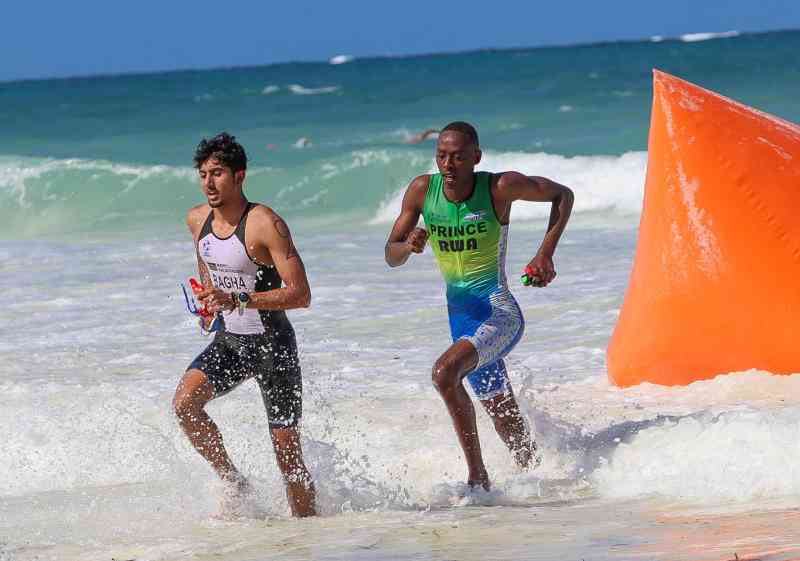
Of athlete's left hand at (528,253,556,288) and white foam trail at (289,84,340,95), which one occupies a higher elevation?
white foam trail at (289,84,340,95)

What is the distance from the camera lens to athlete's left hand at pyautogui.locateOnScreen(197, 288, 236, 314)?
4598 millimetres

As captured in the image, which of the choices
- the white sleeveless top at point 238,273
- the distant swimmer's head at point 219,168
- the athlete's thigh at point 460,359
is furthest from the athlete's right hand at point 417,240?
the distant swimmer's head at point 219,168

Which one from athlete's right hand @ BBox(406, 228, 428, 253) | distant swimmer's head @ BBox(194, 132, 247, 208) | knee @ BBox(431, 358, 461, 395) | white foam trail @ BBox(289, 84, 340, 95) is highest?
white foam trail @ BBox(289, 84, 340, 95)

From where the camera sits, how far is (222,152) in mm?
4797

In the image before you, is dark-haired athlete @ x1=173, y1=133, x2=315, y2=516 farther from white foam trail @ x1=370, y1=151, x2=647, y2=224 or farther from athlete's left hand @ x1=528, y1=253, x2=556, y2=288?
white foam trail @ x1=370, y1=151, x2=647, y2=224

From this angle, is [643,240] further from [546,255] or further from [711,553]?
[711,553]

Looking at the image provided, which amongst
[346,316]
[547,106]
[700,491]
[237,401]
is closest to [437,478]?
[700,491]

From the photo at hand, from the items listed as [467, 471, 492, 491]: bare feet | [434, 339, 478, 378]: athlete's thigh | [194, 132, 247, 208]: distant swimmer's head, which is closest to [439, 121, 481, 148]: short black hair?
[434, 339, 478, 378]: athlete's thigh

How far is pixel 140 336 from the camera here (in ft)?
29.1

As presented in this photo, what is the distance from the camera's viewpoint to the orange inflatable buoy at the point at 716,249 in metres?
6.52

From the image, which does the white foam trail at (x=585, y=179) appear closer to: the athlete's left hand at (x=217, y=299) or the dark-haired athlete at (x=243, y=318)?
the dark-haired athlete at (x=243, y=318)

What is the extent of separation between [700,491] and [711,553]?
1.04m

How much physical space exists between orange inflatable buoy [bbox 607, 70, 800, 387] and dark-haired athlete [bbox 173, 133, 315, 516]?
242 cm

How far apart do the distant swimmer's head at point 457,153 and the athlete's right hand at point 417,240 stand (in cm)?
32
